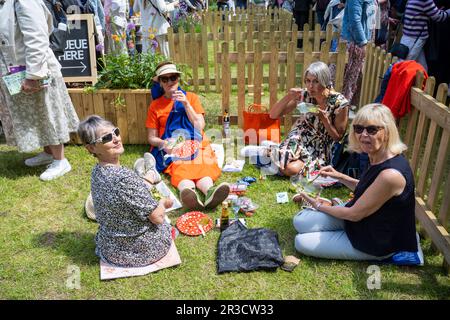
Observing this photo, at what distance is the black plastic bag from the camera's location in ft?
10.8

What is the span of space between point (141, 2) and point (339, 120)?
5.35 metres

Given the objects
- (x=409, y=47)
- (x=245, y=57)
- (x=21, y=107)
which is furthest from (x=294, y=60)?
(x=21, y=107)

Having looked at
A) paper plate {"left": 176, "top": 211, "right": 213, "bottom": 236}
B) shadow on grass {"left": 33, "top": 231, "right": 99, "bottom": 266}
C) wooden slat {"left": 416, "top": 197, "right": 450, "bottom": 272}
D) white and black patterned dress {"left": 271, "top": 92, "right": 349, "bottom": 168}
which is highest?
white and black patterned dress {"left": 271, "top": 92, "right": 349, "bottom": 168}

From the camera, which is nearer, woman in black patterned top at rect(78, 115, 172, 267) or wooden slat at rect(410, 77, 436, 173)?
woman in black patterned top at rect(78, 115, 172, 267)

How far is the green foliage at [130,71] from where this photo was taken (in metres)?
5.56

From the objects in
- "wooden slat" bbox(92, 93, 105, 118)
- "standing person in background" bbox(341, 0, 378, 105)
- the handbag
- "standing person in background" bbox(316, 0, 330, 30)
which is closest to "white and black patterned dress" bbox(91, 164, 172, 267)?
the handbag

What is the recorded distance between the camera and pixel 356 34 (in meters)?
6.18

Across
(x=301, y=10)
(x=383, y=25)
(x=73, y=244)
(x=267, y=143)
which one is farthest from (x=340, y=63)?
(x=301, y=10)

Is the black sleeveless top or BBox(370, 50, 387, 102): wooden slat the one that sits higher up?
BBox(370, 50, 387, 102): wooden slat

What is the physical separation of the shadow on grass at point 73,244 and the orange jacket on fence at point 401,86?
3.27 m

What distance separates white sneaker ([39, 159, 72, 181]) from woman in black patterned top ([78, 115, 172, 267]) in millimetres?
1807

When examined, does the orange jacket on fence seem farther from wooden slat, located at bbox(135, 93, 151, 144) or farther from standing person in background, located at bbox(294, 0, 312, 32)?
standing person in background, located at bbox(294, 0, 312, 32)

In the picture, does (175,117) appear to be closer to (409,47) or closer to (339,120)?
(339,120)

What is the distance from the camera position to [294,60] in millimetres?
5672
